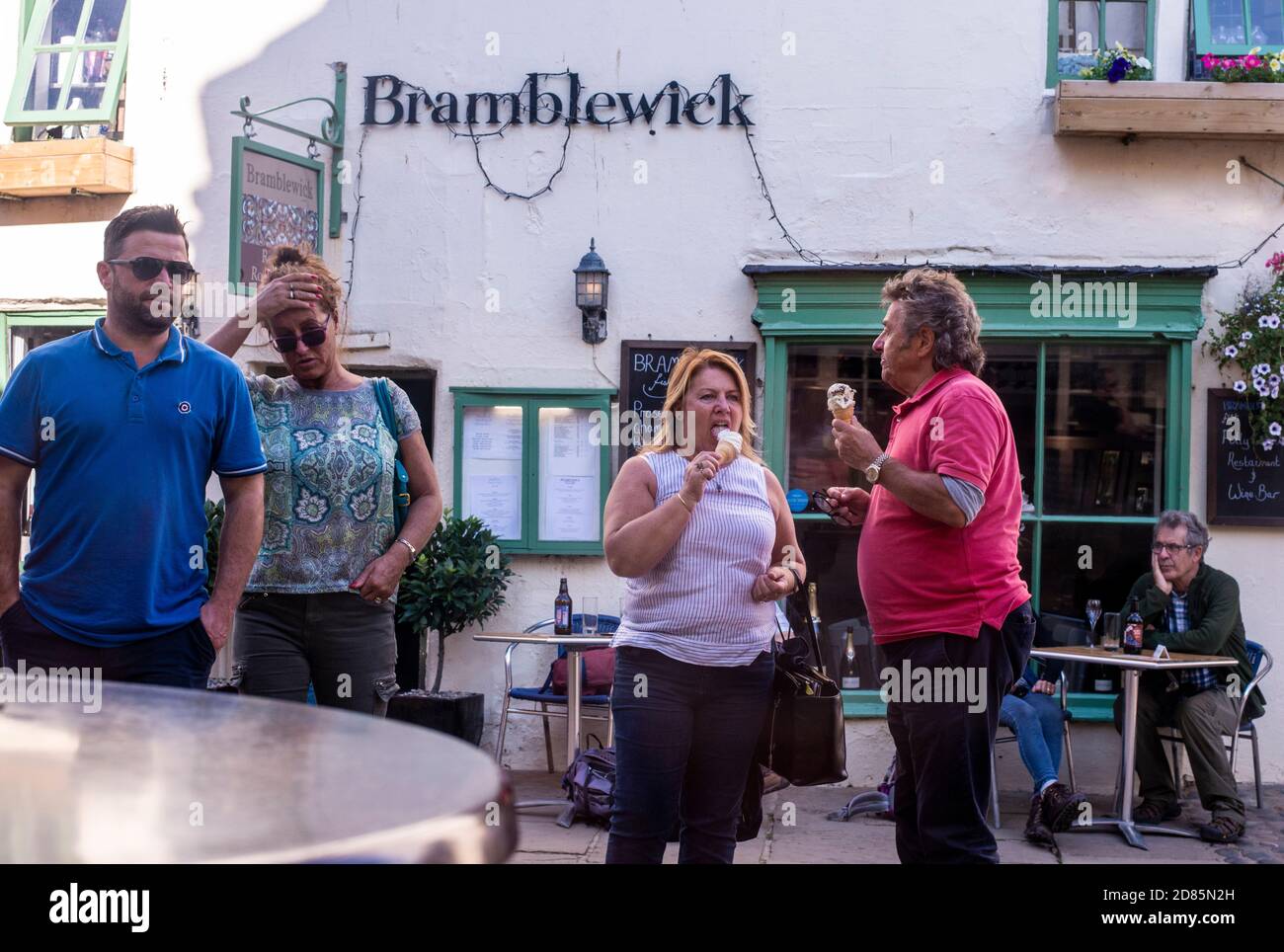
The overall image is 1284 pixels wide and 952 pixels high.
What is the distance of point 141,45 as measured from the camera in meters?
7.76

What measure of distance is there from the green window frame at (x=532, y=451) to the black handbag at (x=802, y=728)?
12.1 feet

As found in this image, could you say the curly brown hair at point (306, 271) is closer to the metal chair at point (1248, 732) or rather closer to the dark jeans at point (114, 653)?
the dark jeans at point (114, 653)

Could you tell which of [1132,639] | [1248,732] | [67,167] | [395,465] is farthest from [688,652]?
[67,167]

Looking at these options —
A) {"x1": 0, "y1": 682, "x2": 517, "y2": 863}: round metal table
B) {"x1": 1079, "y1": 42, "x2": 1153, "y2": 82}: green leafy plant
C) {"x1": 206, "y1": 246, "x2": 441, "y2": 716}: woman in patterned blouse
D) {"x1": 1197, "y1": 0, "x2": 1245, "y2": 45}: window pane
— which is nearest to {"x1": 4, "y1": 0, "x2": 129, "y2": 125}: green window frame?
{"x1": 206, "y1": 246, "x2": 441, "y2": 716}: woman in patterned blouse

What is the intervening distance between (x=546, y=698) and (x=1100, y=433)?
10.7 feet

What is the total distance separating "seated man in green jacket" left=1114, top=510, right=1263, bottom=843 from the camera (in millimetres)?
6207

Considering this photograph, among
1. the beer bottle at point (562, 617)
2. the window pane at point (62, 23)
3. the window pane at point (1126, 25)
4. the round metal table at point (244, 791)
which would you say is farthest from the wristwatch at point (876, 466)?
the window pane at point (62, 23)

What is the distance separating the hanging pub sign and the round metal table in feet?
17.2

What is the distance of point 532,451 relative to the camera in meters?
7.40

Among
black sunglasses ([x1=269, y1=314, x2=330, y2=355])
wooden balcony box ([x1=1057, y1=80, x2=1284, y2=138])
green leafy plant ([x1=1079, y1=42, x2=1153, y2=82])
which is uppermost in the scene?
green leafy plant ([x1=1079, y1=42, x2=1153, y2=82])

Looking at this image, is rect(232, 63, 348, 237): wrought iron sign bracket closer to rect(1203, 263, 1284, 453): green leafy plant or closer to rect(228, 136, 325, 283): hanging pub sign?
rect(228, 136, 325, 283): hanging pub sign
